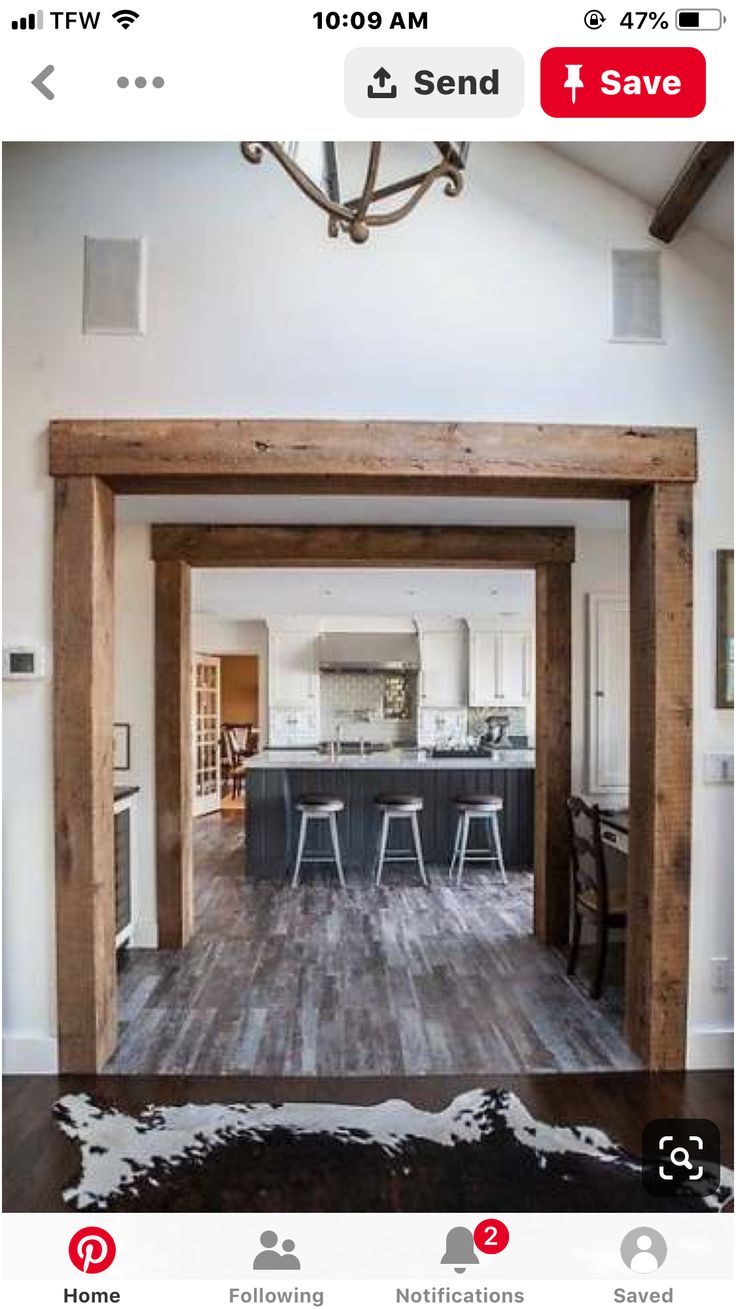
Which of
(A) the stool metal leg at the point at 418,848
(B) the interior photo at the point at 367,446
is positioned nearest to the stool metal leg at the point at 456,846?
(A) the stool metal leg at the point at 418,848

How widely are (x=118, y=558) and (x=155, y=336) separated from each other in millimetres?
1768

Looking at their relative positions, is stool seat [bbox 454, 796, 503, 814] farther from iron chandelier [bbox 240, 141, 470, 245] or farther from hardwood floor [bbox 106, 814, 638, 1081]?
iron chandelier [bbox 240, 141, 470, 245]

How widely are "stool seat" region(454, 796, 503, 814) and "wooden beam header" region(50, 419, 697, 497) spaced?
134 inches

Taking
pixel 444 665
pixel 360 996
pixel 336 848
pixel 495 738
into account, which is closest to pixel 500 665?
pixel 444 665

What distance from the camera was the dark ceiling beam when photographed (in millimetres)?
2242

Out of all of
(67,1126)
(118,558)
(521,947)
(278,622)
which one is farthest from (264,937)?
(278,622)

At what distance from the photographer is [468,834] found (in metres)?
6.20
